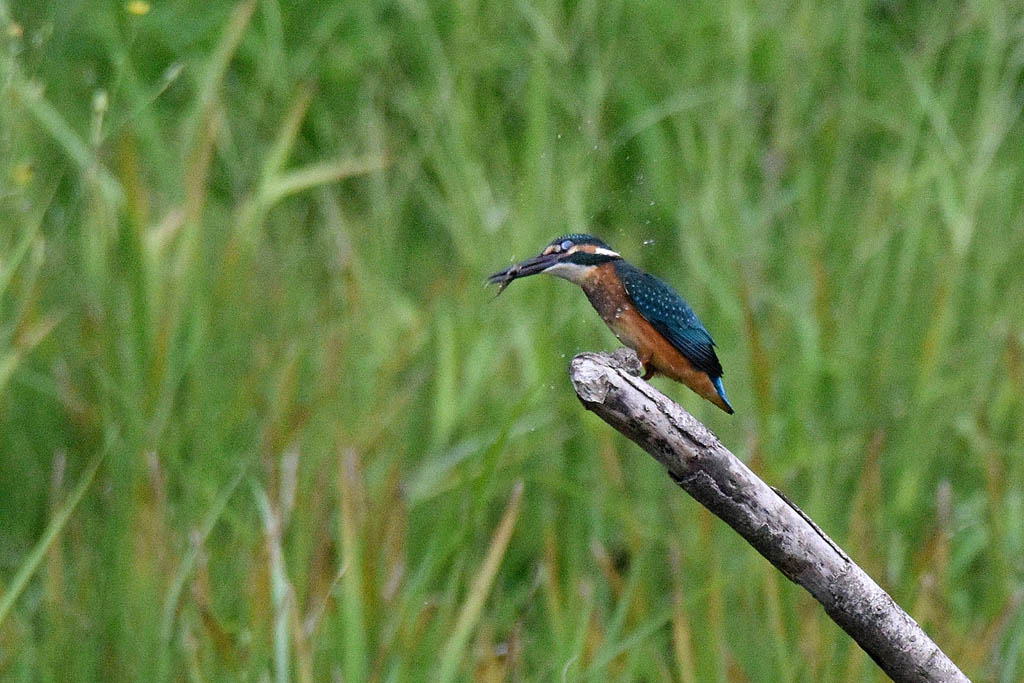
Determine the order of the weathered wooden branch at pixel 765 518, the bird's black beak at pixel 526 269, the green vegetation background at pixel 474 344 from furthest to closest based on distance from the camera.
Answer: the green vegetation background at pixel 474 344
the bird's black beak at pixel 526 269
the weathered wooden branch at pixel 765 518

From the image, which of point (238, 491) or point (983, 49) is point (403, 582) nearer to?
point (238, 491)

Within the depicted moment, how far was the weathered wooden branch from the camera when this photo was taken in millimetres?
843

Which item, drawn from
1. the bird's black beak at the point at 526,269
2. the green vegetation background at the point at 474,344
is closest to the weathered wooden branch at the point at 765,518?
the bird's black beak at the point at 526,269

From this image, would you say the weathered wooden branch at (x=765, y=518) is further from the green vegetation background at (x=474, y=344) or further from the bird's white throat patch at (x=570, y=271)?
the green vegetation background at (x=474, y=344)

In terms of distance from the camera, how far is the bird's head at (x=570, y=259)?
3.26 feet

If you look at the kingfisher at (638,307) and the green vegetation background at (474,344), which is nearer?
the kingfisher at (638,307)

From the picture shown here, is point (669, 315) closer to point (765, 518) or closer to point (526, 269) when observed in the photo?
point (526, 269)

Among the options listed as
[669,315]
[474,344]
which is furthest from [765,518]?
[474,344]

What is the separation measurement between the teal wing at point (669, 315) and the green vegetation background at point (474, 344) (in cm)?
54

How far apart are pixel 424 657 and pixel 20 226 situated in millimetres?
1099

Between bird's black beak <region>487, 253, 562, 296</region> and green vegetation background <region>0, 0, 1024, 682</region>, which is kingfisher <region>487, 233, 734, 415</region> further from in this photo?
green vegetation background <region>0, 0, 1024, 682</region>

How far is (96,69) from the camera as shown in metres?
3.64

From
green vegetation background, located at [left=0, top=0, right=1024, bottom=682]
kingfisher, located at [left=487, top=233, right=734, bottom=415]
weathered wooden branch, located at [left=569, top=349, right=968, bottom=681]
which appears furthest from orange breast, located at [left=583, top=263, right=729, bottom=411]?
green vegetation background, located at [left=0, top=0, right=1024, bottom=682]

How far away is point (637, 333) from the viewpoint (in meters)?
1.07
